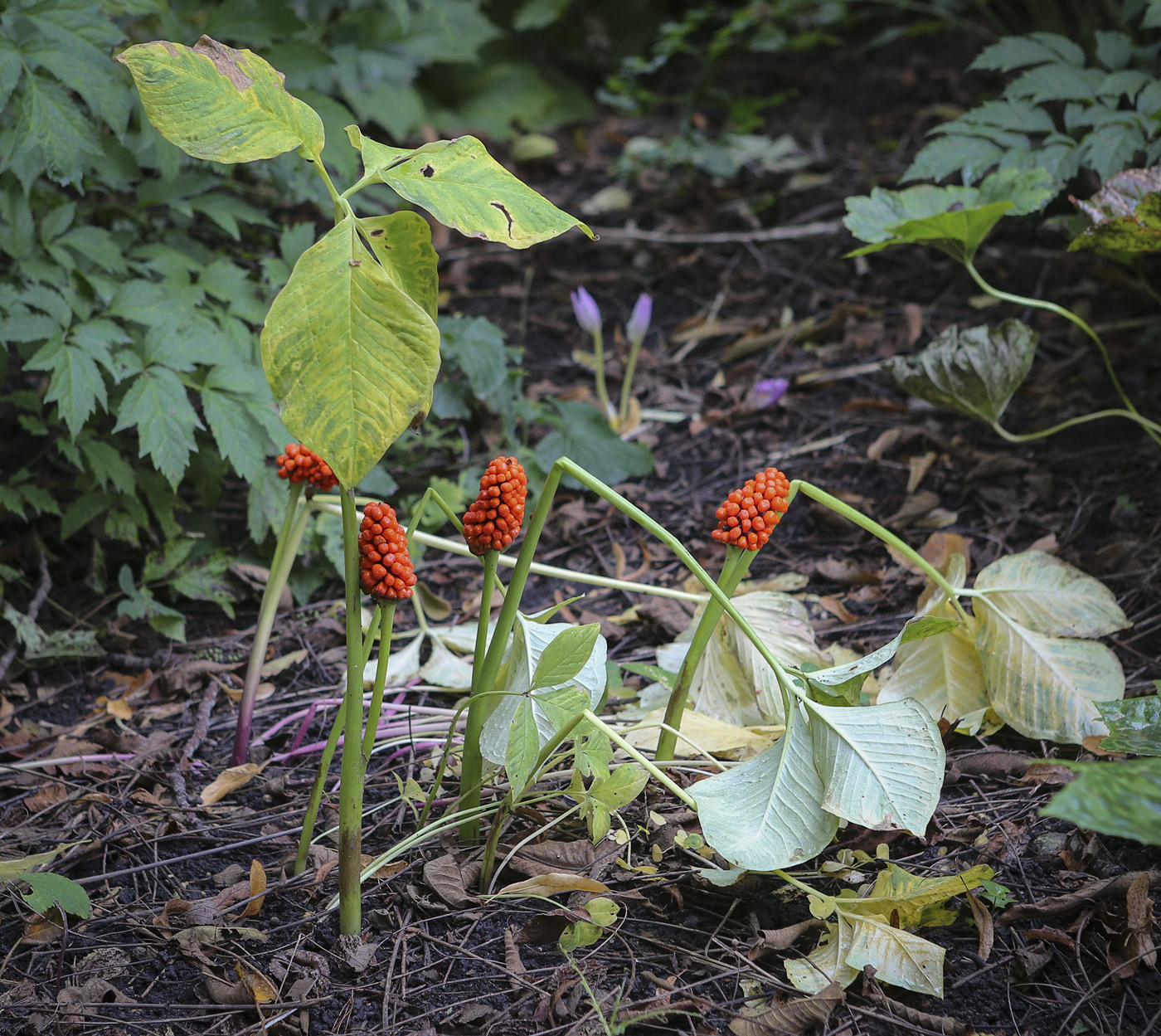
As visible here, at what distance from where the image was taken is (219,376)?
80.1 inches

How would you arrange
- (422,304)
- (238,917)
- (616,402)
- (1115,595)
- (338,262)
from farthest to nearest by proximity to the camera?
1. (616,402)
2. (1115,595)
3. (238,917)
4. (422,304)
5. (338,262)

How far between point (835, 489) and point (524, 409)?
0.89 meters

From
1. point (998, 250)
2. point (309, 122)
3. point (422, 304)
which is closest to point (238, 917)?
point (422, 304)

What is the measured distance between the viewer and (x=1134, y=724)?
1318 mm

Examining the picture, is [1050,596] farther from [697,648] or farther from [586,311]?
[586,311]

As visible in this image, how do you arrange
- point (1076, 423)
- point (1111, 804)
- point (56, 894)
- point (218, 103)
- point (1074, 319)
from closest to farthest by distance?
1. point (1111, 804)
2. point (218, 103)
3. point (56, 894)
4. point (1074, 319)
5. point (1076, 423)

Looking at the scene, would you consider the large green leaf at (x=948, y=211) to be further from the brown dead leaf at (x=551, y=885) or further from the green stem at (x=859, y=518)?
the brown dead leaf at (x=551, y=885)

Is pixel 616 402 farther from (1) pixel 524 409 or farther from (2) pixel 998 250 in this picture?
(2) pixel 998 250

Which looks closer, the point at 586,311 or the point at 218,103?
the point at 218,103

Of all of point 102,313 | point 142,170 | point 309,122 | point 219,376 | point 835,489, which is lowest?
point 835,489

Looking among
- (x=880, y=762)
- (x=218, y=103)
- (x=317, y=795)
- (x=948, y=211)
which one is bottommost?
(x=317, y=795)

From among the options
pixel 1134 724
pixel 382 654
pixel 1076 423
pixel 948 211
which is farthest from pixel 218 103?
pixel 1076 423

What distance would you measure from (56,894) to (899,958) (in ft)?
3.66

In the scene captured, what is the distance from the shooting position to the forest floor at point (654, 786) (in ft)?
3.84
